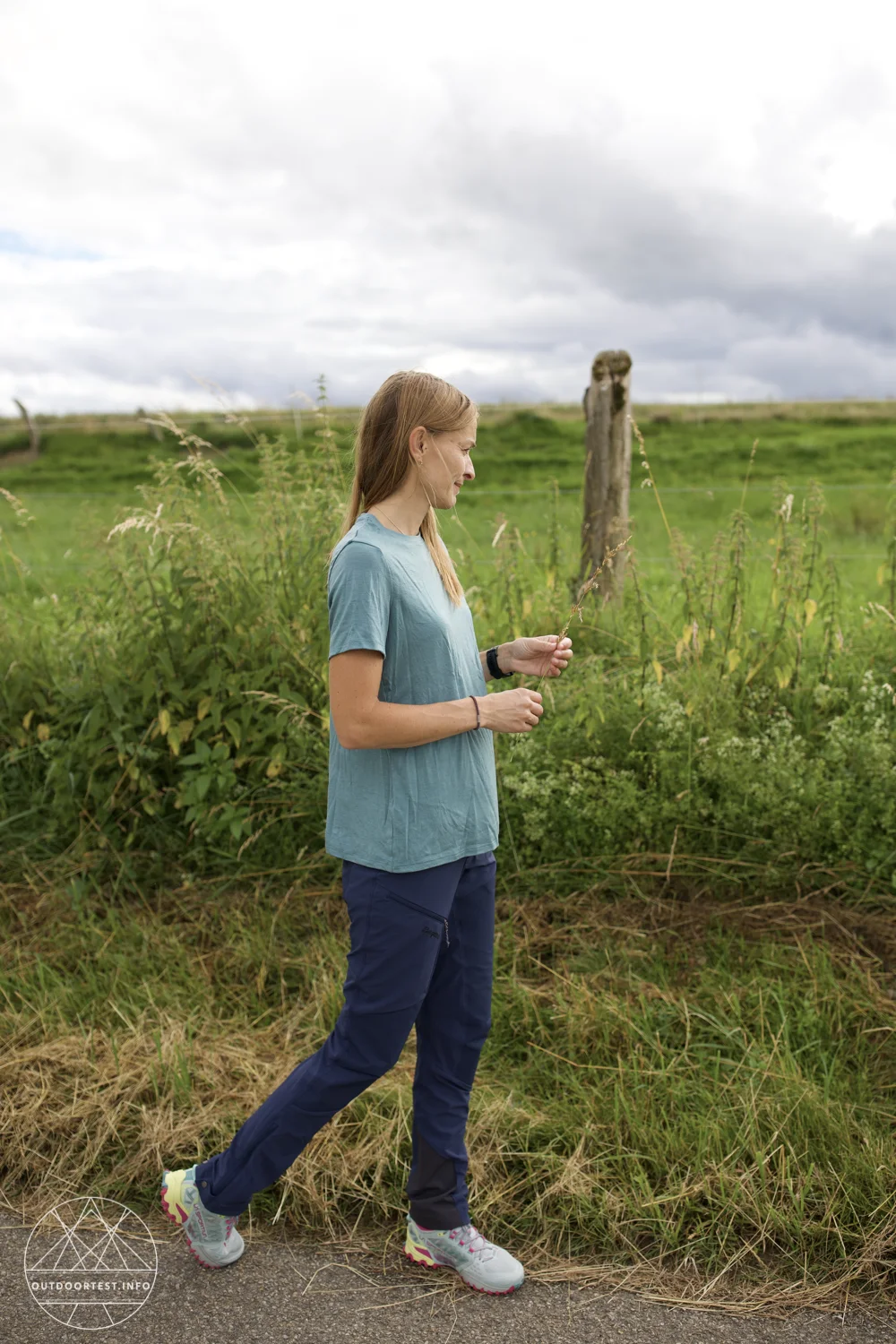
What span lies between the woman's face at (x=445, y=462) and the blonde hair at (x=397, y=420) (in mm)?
19

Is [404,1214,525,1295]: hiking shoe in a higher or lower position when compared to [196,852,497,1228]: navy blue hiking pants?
lower

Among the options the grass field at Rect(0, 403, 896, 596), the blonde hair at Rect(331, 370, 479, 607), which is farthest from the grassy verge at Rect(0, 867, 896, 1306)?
the grass field at Rect(0, 403, 896, 596)

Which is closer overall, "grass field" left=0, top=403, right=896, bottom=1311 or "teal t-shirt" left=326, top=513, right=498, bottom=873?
"teal t-shirt" left=326, top=513, right=498, bottom=873

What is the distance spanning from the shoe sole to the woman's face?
1.91 metres

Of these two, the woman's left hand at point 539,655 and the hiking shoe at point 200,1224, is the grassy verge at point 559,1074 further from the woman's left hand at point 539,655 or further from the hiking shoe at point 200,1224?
the woman's left hand at point 539,655

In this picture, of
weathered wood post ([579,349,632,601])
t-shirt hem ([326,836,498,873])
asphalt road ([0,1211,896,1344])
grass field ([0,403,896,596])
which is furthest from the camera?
grass field ([0,403,896,596])

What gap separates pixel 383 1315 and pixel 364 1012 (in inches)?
31.1

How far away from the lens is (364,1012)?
2525 millimetres

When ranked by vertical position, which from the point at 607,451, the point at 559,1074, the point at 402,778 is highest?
the point at 607,451

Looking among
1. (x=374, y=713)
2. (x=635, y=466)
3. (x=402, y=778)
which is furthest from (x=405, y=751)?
(x=635, y=466)

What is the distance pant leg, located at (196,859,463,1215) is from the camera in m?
2.49

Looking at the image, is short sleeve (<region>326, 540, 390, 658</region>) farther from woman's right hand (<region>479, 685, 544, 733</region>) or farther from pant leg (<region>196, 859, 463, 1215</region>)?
pant leg (<region>196, 859, 463, 1215</region>)

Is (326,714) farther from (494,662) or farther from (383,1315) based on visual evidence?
(383,1315)

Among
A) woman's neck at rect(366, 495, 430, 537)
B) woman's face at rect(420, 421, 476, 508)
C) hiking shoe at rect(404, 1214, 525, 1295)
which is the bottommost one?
hiking shoe at rect(404, 1214, 525, 1295)
